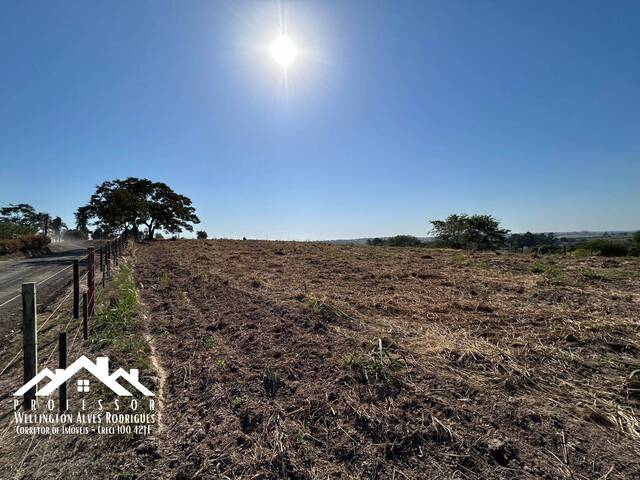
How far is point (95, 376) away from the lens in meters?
3.60

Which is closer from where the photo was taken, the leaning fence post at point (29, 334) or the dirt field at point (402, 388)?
the dirt field at point (402, 388)

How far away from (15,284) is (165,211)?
28.1 metres

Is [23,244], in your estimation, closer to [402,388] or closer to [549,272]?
[402,388]

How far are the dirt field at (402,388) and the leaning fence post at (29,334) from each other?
1.24 metres

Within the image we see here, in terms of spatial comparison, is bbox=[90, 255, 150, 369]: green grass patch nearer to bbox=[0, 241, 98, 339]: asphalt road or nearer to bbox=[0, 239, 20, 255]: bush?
bbox=[0, 241, 98, 339]: asphalt road

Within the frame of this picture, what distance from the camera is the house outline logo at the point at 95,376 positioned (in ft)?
10.1

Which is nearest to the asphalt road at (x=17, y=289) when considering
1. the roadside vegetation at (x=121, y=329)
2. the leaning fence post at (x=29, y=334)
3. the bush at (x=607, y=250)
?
the roadside vegetation at (x=121, y=329)

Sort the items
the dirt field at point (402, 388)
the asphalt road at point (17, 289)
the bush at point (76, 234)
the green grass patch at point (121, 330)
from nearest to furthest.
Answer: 1. the dirt field at point (402, 388)
2. the green grass patch at point (121, 330)
3. the asphalt road at point (17, 289)
4. the bush at point (76, 234)

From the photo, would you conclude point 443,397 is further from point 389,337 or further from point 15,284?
point 15,284

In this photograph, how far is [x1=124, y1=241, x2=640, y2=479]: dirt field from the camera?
224 centimetres

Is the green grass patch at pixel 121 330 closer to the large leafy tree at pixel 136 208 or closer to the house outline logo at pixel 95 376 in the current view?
the house outline logo at pixel 95 376

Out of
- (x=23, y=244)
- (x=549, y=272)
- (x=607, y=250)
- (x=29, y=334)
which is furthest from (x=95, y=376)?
(x=23, y=244)

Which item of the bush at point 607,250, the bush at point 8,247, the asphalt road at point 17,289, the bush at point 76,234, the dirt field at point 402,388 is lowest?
the dirt field at point 402,388

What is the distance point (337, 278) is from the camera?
901 centimetres
